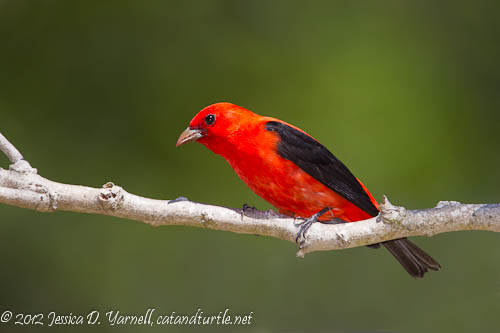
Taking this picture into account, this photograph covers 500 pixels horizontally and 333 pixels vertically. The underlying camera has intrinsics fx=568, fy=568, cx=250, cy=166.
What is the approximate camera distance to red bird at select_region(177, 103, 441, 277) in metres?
3.59

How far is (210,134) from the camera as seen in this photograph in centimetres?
362

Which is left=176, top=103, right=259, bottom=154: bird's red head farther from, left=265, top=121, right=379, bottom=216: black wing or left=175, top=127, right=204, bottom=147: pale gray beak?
left=265, top=121, right=379, bottom=216: black wing

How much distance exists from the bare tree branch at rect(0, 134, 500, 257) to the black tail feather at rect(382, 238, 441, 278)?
837 millimetres

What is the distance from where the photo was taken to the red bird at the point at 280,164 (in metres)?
3.59

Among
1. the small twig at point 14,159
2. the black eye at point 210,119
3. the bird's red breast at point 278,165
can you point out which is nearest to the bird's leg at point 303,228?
the bird's red breast at point 278,165

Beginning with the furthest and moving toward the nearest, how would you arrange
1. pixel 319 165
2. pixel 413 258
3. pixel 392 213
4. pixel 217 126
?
pixel 413 258 < pixel 319 165 < pixel 217 126 < pixel 392 213

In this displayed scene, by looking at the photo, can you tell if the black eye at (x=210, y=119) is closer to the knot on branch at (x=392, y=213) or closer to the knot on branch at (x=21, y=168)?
the knot on branch at (x=21, y=168)

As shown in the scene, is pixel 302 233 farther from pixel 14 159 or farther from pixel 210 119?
pixel 14 159

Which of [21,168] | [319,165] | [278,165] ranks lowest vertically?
[21,168]

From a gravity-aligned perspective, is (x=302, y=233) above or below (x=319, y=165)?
below

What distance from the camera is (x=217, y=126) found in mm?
3586

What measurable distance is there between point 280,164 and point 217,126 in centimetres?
47

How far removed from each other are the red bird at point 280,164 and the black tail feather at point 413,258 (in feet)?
1.16

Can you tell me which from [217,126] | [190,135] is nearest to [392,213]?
[217,126]
